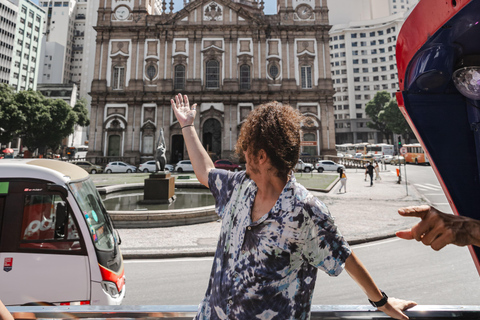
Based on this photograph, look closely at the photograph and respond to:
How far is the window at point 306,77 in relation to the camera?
3086cm

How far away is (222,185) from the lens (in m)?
1.37

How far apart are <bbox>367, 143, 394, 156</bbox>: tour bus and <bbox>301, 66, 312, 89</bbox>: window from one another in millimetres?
21603

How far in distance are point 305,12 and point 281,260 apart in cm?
3710

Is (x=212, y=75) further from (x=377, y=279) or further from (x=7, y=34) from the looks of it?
(x=7, y=34)

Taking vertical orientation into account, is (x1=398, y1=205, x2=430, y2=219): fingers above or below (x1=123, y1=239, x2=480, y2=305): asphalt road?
above

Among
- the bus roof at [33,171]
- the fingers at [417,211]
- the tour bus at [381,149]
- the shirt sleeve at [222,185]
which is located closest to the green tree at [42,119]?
the bus roof at [33,171]

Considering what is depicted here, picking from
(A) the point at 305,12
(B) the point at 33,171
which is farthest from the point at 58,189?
(A) the point at 305,12

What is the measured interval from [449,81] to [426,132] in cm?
27

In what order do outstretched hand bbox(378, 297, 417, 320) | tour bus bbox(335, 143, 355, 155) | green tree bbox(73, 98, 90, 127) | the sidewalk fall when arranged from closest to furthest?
outstretched hand bbox(378, 297, 417, 320)
the sidewalk
green tree bbox(73, 98, 90, 127)
tour bus bbox(335, 143, 355, 155)

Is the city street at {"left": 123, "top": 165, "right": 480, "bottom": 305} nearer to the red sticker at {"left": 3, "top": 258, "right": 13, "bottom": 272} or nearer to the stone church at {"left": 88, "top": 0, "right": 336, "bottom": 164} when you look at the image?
the red sticker at {"left": 3, "top": 258, "right": 13, "bottom": 272}

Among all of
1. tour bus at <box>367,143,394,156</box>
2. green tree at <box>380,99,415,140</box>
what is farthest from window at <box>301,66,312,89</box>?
green tree at <box>380,99,415,140</box>

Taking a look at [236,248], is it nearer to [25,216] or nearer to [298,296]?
[298,296]

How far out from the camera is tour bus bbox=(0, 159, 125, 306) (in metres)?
2.51

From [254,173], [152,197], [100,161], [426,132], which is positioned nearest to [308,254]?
[254,173]
